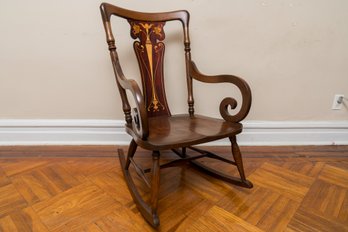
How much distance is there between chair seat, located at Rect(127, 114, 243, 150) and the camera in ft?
2.44

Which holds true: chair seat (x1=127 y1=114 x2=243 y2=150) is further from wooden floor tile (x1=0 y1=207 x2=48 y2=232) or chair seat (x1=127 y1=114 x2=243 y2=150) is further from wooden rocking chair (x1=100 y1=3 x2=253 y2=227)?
wooden floor tile (x1=0 y1=207 x2=48 y2=232)

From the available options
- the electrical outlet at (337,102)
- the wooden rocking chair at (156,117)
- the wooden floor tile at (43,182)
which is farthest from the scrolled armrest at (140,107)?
the electrical outlet at (337,102)

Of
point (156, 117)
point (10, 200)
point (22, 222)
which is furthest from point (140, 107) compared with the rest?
point (10, 200)

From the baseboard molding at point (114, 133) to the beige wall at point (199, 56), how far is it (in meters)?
0.05

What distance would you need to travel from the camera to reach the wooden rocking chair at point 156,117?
0.76 m

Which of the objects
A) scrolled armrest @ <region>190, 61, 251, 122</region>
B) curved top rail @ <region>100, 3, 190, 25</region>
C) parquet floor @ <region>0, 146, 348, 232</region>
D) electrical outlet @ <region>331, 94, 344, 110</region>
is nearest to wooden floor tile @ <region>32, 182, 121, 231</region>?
parquet floor @ <region>0, 146, 348, 232</region>

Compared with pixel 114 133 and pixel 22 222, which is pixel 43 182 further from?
pixel 114 133

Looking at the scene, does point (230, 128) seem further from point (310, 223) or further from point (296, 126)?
point (296, 126)

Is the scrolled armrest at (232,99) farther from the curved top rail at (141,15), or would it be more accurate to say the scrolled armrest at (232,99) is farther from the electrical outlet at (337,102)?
the electrical outlet at (337,102)

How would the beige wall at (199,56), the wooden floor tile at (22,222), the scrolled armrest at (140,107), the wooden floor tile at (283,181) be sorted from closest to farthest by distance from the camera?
the scrolled armrest at (140,107)
the wooden floor tile at (22,222)
the wooden floor tile at (283,181)
the beige wall at (199,56)

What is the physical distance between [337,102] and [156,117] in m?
1.24

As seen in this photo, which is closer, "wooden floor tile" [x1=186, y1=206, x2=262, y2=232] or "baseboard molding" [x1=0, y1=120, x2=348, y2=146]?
"wooden floor tile" [x1=186, y1=206, x2=262, y2=232]

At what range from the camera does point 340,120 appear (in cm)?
145

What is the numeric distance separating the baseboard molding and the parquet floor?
Answer: 0.30 ft
